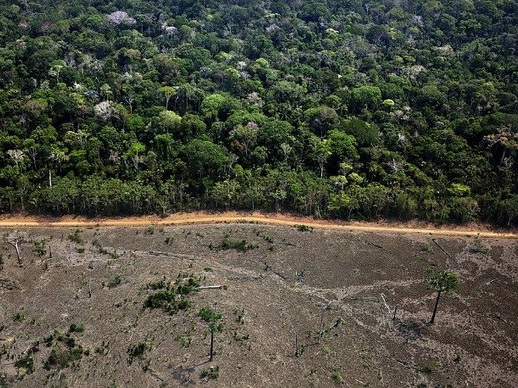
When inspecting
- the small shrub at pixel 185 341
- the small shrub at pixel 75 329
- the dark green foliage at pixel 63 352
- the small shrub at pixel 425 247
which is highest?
the small shrub at pixel 425 247

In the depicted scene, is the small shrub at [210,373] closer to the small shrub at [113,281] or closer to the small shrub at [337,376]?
the small shrub at [337,376]

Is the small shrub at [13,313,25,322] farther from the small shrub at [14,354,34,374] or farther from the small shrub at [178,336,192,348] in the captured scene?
the small shrub at [178,336,192,348]

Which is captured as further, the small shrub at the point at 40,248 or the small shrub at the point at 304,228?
the small shrub at the point at 304,228

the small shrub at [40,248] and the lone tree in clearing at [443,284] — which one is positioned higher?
the lone tree in clearing at [443,284]

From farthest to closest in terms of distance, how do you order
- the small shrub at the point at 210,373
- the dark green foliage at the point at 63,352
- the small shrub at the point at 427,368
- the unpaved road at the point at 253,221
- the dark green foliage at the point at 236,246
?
the unpaved road at the point at 253,221 → the dark green foliage at the point at 236,246 → the small shrub at the point at 427,368 → the dark green foliage at the point at 63,352 → the small shrub at the point at 210,373

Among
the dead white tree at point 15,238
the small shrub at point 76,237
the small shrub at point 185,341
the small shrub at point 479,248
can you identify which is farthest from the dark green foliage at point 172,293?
the small shrub at point 479,248

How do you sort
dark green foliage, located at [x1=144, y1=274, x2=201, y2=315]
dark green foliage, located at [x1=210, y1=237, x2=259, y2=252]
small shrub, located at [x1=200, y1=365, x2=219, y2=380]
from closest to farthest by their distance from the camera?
1. small shrub, located at [x1=200, y1=365, x2=219, y2=380]
2. dark green foliage, located at [x1=144, y1=274, x2=201, y2=315]
3. dark green foliage, located at [x1=210, y1=237, x2=259, y2=252]

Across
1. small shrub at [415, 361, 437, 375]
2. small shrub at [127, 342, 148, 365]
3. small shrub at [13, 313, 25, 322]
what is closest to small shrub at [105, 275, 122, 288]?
small shrub at [13, 313, 25, 322]

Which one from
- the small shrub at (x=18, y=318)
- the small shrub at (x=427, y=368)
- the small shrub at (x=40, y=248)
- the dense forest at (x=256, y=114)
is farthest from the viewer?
the dense forest at (x=256, y=114)
